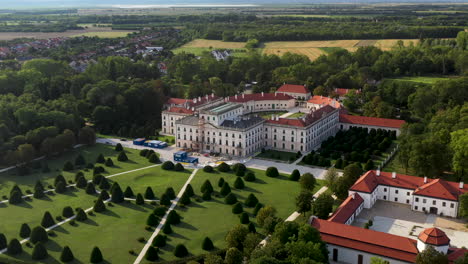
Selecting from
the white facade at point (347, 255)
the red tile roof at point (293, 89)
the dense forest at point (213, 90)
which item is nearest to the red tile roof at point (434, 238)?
the white facade at point (347, 255)

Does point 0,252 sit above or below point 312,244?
below

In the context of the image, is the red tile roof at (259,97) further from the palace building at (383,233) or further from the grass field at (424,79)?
the palace building at (383,233)

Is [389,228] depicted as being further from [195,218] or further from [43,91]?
[43,91]

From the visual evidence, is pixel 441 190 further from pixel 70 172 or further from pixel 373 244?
pixel 70 172

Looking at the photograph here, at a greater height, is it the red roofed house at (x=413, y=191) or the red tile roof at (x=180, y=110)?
the red tile roof at (x=180, y=110)

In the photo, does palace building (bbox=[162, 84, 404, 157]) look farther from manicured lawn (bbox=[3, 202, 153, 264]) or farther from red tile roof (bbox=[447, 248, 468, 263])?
red tile roof (bbox=[447, 248, 468, 263])

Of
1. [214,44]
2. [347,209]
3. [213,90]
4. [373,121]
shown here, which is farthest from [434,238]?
[214,44]

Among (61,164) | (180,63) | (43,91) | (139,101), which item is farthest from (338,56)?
(61,164)

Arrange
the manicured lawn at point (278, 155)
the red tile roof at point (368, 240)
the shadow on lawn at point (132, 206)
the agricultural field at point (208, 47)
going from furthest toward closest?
the agricultural field at point (208, 47)
the manicured lawn at point (278, 155)
the shadow on lawn at point (132, 206)
the red tile roof at point (368, 240)
